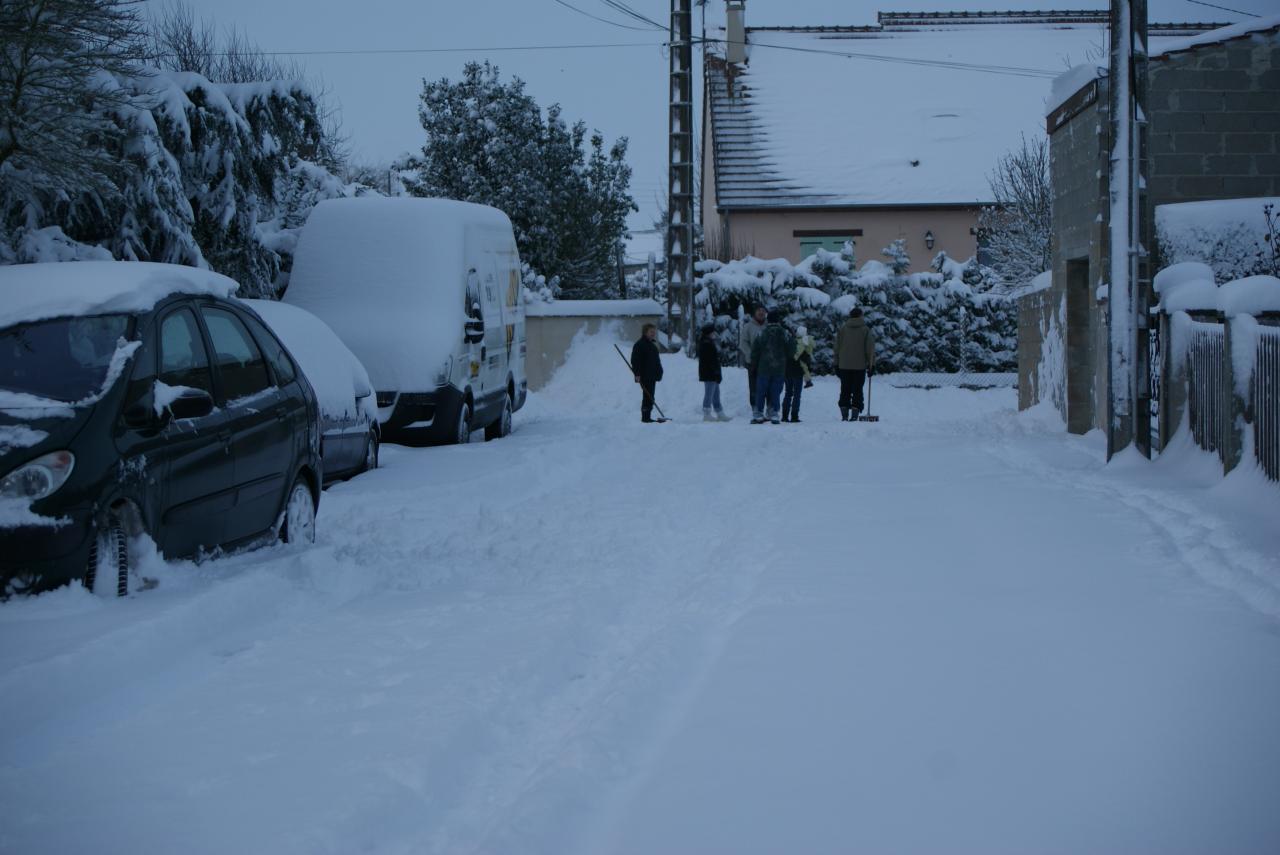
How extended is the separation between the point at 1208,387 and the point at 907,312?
1804 cm

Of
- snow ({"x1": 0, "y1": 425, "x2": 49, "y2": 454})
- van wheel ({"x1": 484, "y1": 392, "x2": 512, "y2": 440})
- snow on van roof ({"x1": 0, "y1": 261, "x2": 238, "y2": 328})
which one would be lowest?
van wheel ({"x1": 484, "y1": 392, "x2": 512, "y2": 440})

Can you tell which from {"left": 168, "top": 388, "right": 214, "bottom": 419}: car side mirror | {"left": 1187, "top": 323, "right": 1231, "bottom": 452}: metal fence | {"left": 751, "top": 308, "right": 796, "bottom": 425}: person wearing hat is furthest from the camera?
{"left": 751, "top": 308, "right": 796, "bottom": 425}: person wearing hat

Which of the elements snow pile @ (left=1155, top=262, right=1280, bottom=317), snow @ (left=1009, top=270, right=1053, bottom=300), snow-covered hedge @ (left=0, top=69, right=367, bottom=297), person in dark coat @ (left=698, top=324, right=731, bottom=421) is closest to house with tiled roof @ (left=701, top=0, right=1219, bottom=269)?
person in dark coat @ (left=698, top=324, right=731, bottom=421)

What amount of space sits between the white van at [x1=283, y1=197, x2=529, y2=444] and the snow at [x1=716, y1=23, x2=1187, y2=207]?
844 inches

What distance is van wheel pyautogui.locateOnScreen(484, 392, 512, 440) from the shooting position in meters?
18.3

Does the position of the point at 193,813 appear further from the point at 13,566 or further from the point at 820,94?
the point at 820,94

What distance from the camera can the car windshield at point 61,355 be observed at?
673 cm

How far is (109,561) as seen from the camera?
644cm

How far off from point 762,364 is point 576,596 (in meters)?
14.2

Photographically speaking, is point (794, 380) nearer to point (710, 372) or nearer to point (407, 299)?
point (710, 372)

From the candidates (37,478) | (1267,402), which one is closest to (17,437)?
(37,478)

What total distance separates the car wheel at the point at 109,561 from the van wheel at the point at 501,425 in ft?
37.9

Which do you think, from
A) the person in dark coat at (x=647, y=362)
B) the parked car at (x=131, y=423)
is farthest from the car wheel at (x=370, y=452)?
the person in dark coat at (x=647, y=362)

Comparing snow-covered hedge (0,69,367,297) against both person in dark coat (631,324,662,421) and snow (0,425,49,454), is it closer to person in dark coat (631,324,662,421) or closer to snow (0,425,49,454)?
person in dark coat (631,324,662,421)
